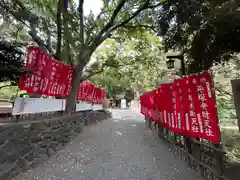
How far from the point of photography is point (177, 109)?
181 inches

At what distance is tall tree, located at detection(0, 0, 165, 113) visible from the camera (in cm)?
668

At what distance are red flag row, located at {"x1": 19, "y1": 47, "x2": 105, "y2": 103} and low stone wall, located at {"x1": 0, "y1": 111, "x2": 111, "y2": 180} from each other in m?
0.86

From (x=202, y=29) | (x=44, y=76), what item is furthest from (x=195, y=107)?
(x=44, y=76)

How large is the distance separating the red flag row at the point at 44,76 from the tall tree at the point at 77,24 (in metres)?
0.83

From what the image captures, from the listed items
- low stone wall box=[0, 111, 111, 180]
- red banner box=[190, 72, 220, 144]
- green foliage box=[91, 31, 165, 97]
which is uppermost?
green foliage box=[91, 31, 165, 97]

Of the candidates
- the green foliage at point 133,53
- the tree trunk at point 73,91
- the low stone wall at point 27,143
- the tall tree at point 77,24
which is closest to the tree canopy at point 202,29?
the tall tree at point 77,24

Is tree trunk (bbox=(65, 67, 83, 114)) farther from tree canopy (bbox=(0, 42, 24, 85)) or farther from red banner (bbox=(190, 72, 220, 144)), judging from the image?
red banner (bbox=(190, 72, 220, 144))

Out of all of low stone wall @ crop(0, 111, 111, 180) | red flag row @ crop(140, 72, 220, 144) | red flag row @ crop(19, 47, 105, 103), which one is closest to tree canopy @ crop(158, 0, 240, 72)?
red flag row @ crop(140, 72, 220, 144)

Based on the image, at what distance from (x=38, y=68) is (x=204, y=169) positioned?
439 centimetres

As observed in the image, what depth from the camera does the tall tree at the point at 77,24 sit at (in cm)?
668

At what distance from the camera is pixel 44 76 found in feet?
16.6

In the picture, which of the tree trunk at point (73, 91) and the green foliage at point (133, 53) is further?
the green foliage at point (133, 53)

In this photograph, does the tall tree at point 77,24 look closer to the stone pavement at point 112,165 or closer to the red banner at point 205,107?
the stone pavement at point 112,165

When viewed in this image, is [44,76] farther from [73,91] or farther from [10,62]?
[73,91]
